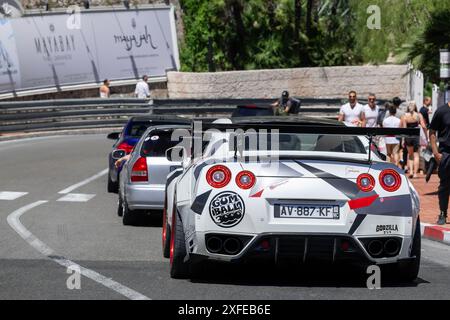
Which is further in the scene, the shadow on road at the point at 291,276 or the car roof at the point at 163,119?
the car roof at the point at 163,119

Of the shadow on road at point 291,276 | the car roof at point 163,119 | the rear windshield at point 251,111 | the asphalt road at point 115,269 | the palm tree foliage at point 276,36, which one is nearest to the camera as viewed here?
the asphalt road at point 115,269

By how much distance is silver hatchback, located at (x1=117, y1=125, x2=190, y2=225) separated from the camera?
14.0 m

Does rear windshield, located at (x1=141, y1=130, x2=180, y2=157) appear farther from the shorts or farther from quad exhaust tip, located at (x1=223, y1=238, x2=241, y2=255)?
the shorts

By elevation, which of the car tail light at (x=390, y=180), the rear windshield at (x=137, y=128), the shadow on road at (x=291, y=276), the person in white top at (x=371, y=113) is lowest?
the person in white top at (x=371, y=113)

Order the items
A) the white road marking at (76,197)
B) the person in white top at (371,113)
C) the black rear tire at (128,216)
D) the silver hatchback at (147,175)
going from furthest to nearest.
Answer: the person in white top at (371,113) → the white road marking at (76,197) → the black rear tire at (128,216) → the silver hatchback at (147,175)

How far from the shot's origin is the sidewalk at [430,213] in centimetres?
1329

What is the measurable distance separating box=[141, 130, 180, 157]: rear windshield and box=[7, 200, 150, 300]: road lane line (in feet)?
6.10

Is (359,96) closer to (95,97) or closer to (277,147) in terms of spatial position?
(95,97)

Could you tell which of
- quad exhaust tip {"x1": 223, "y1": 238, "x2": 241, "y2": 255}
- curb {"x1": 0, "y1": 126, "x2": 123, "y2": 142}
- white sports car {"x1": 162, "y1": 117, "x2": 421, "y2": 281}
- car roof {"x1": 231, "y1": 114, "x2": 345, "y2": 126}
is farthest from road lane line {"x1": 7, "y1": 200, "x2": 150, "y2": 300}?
curb {"x1": 0, "y1": 126, "x2": 123, "y2": 142}

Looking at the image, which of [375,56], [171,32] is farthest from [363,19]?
[171,32]

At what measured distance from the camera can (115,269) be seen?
32.8 ft

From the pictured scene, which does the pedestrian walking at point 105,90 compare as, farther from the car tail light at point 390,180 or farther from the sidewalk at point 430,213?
the car tail light at point 390,180

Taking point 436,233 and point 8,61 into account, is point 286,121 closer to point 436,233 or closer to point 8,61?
point 436,233

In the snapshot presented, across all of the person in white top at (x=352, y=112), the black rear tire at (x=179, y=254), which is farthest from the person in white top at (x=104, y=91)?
the black rear tire at (x=179, y=254)
